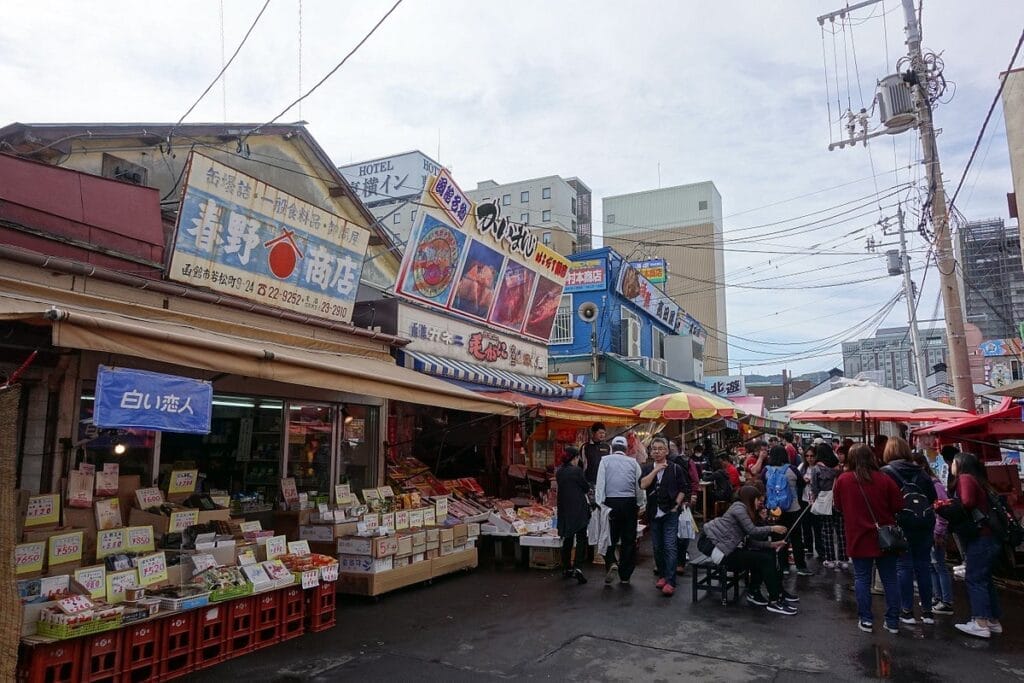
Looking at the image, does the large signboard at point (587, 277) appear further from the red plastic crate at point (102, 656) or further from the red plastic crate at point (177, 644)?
the red plastic crate at point (102, 656)

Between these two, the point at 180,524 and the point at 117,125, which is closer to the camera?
the point at 180,524

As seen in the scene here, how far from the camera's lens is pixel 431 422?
1353cm

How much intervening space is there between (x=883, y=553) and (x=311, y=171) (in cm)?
1163

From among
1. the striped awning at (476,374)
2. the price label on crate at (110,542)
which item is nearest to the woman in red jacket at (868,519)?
the price label on crate at (110,542)

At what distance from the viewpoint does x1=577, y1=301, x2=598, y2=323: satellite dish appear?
21.5 m

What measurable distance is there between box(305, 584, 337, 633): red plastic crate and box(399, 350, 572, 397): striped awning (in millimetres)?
5211

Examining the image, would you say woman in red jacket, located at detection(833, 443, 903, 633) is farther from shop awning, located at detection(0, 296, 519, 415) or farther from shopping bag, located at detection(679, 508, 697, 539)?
shop awning, located at detection(0, 296, 519, 415)

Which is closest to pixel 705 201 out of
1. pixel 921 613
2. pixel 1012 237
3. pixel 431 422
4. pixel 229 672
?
pixel 1012 237

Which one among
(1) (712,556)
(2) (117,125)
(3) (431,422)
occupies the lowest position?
(1) (712,556)

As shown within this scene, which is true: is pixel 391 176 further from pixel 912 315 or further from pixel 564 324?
pixel 912 315

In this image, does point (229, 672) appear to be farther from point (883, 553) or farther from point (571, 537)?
point (883, 553)

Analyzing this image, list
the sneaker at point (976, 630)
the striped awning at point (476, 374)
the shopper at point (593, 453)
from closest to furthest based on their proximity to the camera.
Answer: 1. the sneaker at point (976, 630)
2. the shopper at point (593, 453)
3. the striped awning at point (476, 374)

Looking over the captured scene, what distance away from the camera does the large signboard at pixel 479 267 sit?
1245 cm

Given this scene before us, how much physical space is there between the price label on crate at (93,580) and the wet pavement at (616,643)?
109 centimetres
